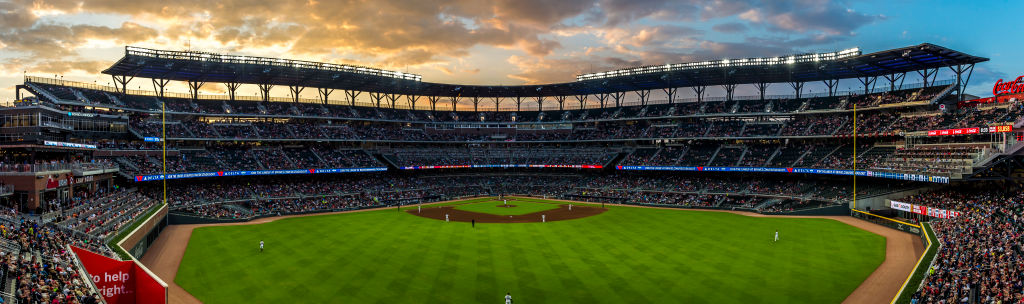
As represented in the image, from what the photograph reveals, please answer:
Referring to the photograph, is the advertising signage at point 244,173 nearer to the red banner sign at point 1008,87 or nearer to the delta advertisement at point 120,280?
the delta advertisement at point 120,280

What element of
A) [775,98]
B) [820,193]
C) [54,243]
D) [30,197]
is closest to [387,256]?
[54,243]

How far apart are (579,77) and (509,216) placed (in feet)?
109

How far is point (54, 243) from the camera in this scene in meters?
23.8

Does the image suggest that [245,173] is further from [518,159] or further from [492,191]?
[518,159]

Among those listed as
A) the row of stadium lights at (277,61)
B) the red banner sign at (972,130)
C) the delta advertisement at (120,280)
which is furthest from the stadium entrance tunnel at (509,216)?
the red banner sign at (972,130)

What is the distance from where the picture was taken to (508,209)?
59.2 meters

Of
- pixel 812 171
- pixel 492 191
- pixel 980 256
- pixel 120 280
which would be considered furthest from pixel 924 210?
pixel 120 280

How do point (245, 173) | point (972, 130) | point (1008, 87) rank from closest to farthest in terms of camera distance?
point (972, 130) → point (1008, 87) → point (245, 173)

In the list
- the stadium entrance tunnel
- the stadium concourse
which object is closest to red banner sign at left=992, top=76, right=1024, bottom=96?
the stadium concourse

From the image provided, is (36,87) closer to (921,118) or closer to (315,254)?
(315,254)

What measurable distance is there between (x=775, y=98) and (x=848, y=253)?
45.8 metres

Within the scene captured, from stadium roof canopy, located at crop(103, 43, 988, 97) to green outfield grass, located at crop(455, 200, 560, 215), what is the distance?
74.1ft

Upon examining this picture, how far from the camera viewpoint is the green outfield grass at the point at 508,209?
5709 centimetres

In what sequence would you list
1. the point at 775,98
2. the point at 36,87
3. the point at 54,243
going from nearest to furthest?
1. the point at 54,243
2. the point at 36,87
3. the point at 775,98
